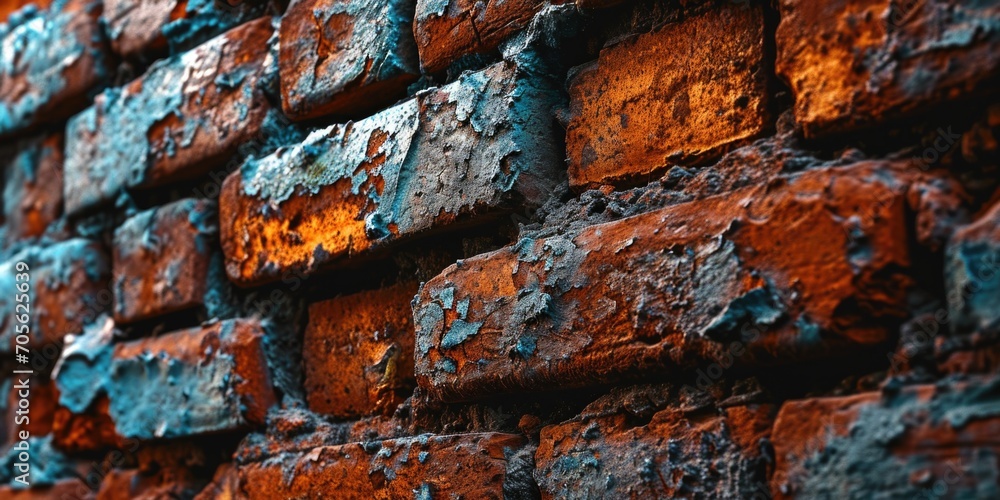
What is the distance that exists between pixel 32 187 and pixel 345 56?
1.12 m

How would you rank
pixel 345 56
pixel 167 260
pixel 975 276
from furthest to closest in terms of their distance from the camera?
pixel 167 260
pixel 345 56
pixel 975 276

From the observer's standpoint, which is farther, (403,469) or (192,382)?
(192,382)

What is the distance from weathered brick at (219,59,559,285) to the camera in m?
1.10

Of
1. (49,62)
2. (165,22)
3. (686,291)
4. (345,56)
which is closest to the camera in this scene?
(686,291)

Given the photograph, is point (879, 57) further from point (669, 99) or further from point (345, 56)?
point (345, 56)

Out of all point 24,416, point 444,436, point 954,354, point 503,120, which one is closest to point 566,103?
point 503,120

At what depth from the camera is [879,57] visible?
2.59 ft

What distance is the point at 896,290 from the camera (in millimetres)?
755

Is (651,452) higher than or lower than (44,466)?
lower

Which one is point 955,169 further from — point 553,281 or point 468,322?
point 468,322

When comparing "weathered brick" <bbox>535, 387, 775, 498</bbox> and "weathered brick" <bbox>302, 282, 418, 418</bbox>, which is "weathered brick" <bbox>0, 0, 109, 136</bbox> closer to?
"weathered brick" <bbox>302, 282, 418, 418</bbox>

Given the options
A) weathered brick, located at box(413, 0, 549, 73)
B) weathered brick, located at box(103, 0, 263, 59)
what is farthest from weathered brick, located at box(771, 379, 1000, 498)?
weathered brick, located at box(103, 0, 263, 59)

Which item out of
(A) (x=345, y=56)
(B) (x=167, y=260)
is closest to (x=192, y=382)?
(B) (x=167, y=260)

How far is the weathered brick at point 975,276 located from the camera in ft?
2.27
